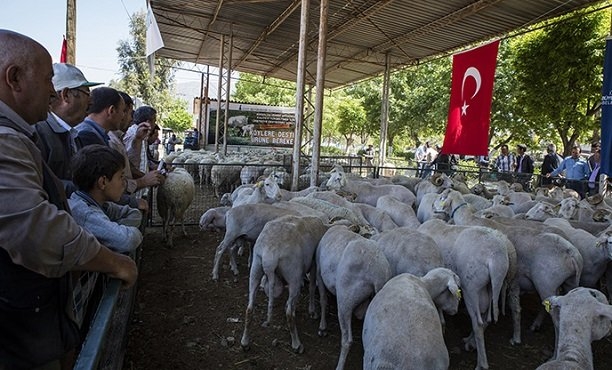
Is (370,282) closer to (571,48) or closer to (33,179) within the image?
(33,179)

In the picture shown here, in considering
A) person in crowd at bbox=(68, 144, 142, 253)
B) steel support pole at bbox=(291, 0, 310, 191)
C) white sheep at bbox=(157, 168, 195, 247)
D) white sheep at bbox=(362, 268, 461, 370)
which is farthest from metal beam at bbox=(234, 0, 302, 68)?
person in crowd at bbox=(68, 144, 142, 253)

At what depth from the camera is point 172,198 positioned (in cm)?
709

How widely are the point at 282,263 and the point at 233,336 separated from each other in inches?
35.9

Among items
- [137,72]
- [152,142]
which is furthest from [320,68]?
[137,72]

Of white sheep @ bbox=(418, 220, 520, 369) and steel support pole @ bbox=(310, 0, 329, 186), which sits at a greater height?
steel support pole @ bbox=(310, 0, 329, 186)

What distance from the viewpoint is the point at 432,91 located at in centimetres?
2650

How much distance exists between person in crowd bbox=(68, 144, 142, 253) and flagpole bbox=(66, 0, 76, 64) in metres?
5.49

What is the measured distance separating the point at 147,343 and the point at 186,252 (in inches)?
112

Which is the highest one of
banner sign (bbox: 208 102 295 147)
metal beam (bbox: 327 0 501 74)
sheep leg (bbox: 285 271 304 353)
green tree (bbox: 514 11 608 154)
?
metal beam (bbox: 327 0 501 74)

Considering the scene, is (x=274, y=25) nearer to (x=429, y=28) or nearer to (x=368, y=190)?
(x=429, y=28)

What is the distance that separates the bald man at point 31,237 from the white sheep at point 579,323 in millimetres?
2802

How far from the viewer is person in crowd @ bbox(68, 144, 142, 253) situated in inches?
83.4

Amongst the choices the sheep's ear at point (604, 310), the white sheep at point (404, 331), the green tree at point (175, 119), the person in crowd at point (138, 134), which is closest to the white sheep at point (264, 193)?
the person in crowd at point (138, 134)

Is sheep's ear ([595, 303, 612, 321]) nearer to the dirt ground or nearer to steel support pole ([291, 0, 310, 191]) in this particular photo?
the dirt ground
